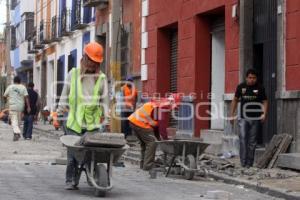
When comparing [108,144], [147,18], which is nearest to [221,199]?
[108,144]

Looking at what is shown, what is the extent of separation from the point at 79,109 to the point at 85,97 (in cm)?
19

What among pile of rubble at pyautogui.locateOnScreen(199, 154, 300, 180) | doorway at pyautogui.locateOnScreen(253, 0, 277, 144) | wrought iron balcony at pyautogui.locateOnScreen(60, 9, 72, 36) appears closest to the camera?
pile of rubble at pyautogui.locateOnScreen(199, 154, 300, 180)

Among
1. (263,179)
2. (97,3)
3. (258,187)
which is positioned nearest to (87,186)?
(258,187)

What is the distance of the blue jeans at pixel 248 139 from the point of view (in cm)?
1339

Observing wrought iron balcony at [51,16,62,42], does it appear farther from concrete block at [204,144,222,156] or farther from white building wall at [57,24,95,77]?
concrete block at [204,144,222,156]

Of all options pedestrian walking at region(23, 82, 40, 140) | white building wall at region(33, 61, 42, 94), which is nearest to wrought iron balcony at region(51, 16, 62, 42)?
white building wall at region(33, 61, 42, 94)

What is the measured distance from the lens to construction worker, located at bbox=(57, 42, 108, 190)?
10.0 metres

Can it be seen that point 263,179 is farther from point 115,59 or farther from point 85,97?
point 115,59

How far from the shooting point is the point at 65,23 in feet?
113

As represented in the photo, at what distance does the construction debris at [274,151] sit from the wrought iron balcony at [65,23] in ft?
68.4

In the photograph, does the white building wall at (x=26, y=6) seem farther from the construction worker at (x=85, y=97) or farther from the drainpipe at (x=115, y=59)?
the construction worker at (x=85, y=97)

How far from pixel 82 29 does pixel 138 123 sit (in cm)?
1863

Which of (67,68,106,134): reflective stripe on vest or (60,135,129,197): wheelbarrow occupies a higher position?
(67,68,106,134): reflective stripe on vest

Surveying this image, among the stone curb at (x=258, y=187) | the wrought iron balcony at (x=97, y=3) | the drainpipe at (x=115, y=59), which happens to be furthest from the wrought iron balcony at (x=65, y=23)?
the stone curb at (x=258, y=187)
